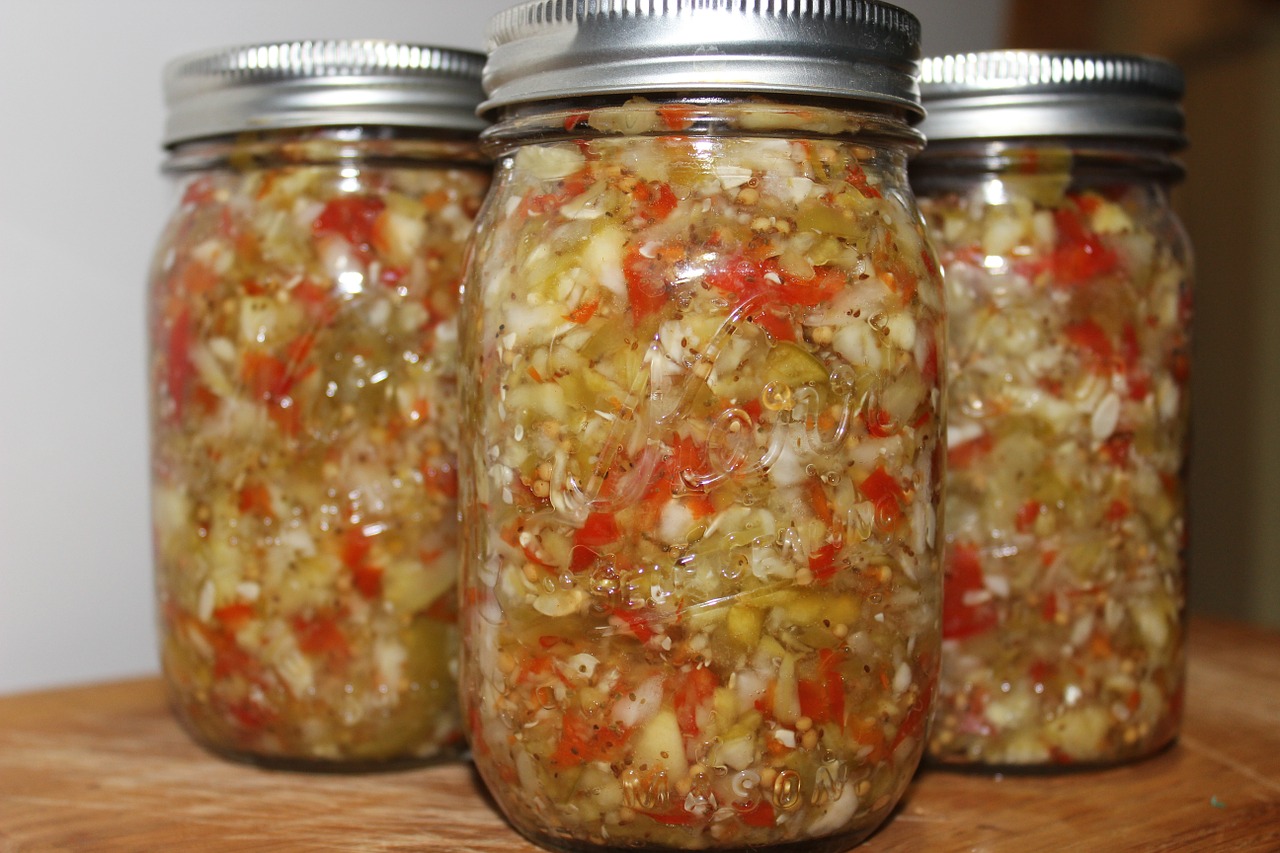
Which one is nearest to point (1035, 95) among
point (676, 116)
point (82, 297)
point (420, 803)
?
point (676, 116)

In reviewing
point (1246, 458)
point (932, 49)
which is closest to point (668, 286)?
point (932, 49)

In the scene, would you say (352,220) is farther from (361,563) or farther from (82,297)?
(82,297)

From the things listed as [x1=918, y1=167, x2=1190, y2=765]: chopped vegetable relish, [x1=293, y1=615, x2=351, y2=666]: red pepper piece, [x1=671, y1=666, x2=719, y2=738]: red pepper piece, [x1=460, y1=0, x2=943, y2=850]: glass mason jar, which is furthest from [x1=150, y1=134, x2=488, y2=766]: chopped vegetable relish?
[x1=918, y1=167, x2=1190, y2=765]: chopped vegetable relish

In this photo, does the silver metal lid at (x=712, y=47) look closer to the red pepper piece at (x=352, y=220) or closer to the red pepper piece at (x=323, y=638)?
the red pepper piece at (x=352, y=220)

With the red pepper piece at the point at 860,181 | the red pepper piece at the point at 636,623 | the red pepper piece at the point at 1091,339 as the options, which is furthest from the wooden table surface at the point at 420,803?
the red pepper piece at the point at 860,181

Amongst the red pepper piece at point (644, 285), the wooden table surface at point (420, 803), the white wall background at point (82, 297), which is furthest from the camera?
the white wall background at point (82, 297)

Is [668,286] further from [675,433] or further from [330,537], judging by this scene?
[330,537]

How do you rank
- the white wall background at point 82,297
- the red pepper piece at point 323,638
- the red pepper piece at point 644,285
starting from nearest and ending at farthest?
the red pepper piece at point 644,285 < the red pepper piece at point 323,638 < the white wall background at point 82,297
